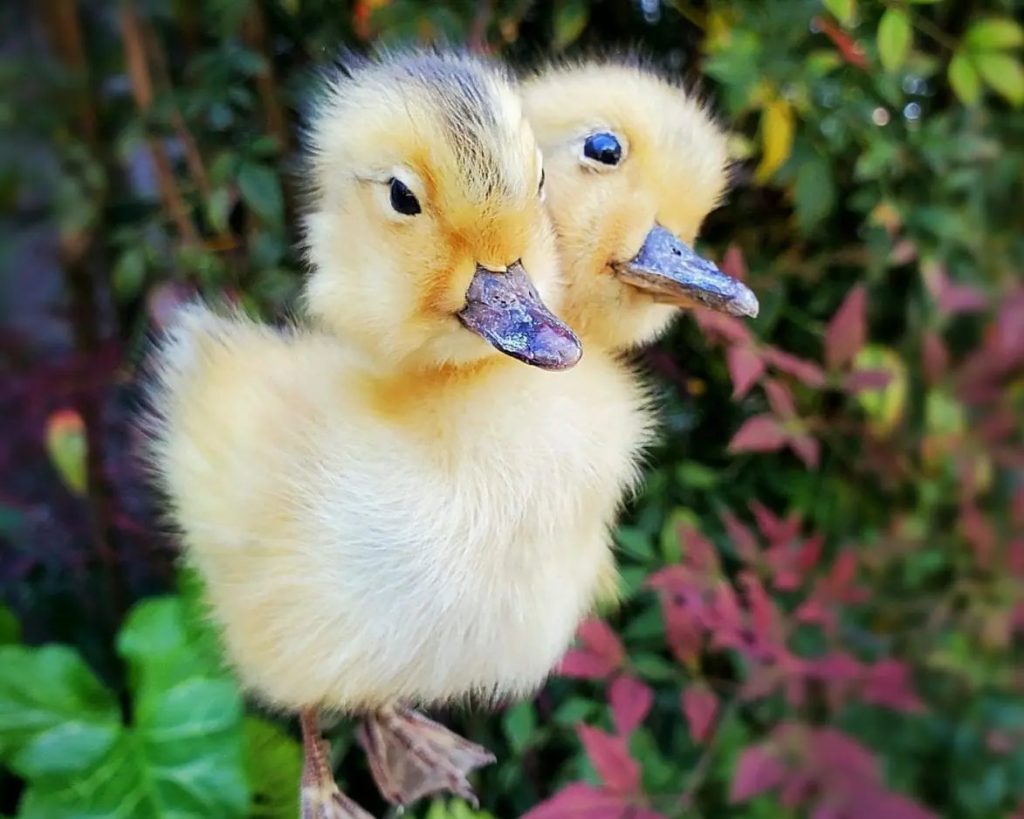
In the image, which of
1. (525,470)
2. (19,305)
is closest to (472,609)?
(525,470)

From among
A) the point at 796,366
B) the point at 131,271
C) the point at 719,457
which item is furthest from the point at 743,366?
the point at 131,271

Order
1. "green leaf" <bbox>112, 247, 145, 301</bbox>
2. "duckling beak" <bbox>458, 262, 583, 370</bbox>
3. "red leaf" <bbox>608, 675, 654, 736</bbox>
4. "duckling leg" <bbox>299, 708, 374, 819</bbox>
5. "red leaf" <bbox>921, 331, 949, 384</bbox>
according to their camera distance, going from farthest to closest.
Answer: "red leaf" <bbox>921, 331, 949, 384</bbox>, "green leaf" <bbox>112, 247, 145, 301</bbox>, "red leaf" <bbox>608, 675, 654, 736</bbox>, "duckling leg" <bbox>299, 708, 374, 819</bbox>, "duckling beak" <bbox>458, 262, 583, 370</bbox>

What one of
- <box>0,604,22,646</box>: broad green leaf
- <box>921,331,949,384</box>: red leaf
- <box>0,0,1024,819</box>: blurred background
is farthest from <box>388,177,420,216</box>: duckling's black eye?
<box>921,331,949,384</box>: red leaf

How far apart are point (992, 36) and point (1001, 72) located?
28 mm

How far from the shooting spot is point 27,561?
0.81 metres

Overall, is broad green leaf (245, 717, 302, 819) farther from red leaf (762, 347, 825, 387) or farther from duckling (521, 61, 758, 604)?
red leaf (762, 347, 825, 387)

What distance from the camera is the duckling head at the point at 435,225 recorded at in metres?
0.34

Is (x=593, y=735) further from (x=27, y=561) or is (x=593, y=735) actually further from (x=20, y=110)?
(x=20, y=110)

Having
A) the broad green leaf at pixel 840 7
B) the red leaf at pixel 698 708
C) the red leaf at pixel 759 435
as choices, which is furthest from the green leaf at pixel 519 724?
the broad green leaf at pixel 840 7

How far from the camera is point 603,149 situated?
433mm

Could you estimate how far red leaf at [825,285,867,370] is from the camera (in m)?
0.66

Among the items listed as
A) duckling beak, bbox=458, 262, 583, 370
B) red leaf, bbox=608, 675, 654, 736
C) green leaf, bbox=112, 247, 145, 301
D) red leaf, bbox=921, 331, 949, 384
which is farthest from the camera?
red leaf, bbox=921, 331, 949, 384

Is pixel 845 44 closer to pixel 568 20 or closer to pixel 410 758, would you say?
pixel 568 20

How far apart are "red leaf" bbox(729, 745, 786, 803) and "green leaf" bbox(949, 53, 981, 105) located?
47 centimetres
